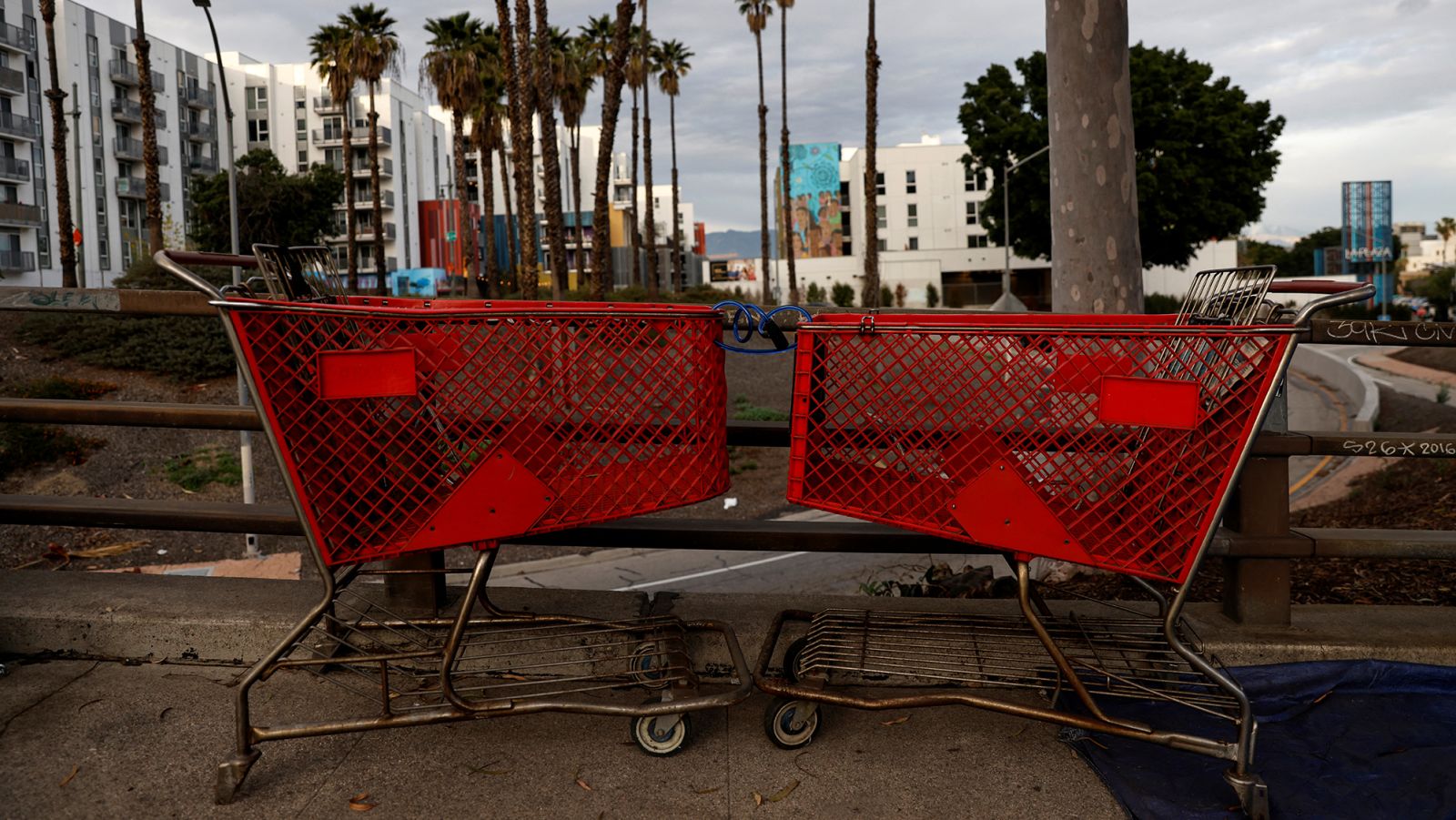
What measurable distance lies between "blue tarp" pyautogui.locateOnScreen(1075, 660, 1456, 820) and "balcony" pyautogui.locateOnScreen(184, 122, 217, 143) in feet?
249

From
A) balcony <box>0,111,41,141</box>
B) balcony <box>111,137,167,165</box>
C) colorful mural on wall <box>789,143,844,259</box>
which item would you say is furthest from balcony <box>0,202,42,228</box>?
colorful mural on wall <box>789,143,844,259</box>

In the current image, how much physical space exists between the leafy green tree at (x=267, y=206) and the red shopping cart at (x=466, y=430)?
5423 centimetres

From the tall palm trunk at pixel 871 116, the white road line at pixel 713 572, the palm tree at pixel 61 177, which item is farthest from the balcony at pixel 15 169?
the white road line at pixel 713 572

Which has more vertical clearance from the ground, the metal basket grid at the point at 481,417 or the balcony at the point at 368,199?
the balcony at the point at 368,199

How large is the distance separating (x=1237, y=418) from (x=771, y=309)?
4.27 ft

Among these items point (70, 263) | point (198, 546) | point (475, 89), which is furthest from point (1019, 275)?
point (198, 546)

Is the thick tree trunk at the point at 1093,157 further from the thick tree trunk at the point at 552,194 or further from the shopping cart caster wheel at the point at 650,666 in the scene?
the thick tree trunk at the point at 552,194

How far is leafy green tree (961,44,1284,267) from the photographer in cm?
4472

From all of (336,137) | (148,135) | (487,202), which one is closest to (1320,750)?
(148,135)

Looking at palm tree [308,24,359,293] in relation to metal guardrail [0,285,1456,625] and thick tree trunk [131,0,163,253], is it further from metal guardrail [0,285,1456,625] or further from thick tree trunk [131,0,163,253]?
metal guardrail [0,285,1456,625]

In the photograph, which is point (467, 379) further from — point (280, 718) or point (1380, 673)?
point (1380, 673)

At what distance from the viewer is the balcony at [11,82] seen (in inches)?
2062

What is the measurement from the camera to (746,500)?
61.4ft

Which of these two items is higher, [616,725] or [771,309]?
[771,309]
